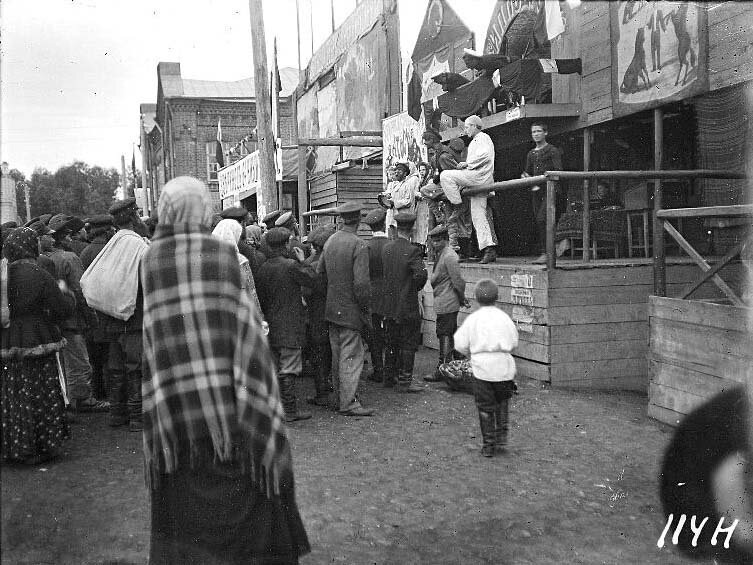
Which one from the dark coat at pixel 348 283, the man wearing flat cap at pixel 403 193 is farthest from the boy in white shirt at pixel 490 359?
the man wearing flat cap at pixel 403 193

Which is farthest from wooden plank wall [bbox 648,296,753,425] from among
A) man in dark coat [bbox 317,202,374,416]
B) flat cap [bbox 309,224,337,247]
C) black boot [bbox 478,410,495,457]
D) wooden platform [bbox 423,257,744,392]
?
flat cap [bbox 309,224,337,247]

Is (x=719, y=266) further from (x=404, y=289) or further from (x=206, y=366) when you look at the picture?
(x=206, y=366)

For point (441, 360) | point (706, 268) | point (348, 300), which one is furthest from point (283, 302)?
point (706, 268)

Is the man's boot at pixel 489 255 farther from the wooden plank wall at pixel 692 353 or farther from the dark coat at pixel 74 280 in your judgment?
the dark coat at pixel 74 280

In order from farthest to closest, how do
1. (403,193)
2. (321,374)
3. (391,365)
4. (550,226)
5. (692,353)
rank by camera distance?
(403,193) → (391,365) → (550,226) → (321,374) → (692,353)

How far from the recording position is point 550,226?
311 inches

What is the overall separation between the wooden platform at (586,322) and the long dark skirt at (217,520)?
5.41m

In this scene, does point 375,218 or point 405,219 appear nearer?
point 405,219

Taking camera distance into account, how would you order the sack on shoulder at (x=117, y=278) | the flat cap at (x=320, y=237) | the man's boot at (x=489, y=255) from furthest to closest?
the man's boot at (x=489, y=255)
the flat cap at (x=320, y=237)
the sack on shoulder at (x=117, y=278)

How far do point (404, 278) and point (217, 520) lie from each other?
5433 mm

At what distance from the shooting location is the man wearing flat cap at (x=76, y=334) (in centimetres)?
742

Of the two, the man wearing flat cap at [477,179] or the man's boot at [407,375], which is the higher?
the man wearing flat cap at [477,179]

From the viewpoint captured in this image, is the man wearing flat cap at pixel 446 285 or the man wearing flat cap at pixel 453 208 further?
the man wearing flat cap at pixel 453 208

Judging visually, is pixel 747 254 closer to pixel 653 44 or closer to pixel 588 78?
pixel 653 44
